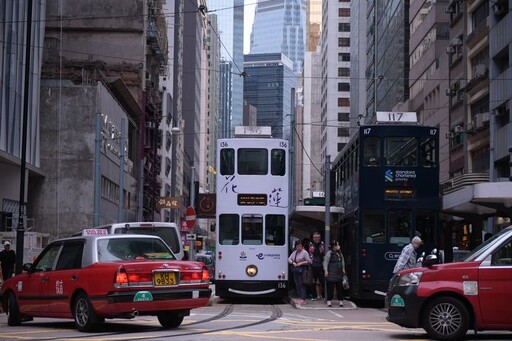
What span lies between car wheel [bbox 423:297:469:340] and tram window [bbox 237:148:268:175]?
14041 mm

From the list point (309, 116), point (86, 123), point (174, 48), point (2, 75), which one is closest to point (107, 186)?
point (86, 123)

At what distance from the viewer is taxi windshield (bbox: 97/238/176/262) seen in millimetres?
14953

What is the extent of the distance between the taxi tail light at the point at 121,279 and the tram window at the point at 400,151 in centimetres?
1244

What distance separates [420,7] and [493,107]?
75.4 ft

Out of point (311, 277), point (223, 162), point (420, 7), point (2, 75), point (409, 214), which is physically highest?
point (420, 7)

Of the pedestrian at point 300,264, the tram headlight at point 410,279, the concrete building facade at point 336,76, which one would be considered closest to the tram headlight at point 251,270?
the pedestrian at point 300,264

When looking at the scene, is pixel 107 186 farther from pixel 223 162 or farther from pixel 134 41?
pixel 223 162

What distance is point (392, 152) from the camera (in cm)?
2520

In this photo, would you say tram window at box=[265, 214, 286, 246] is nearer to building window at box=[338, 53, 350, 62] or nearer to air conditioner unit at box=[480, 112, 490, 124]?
air conditioner unit at box=[480, 112, 490, 124]

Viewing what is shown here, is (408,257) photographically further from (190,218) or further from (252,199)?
(190,218)

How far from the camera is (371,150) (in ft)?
82.8

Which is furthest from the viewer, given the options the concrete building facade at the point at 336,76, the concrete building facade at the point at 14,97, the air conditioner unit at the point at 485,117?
the concrete building facade at the point at 336,76

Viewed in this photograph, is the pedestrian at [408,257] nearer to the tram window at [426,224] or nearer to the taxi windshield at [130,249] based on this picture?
the taxi windshield at [130,249]

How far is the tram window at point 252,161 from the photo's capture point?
27.2 m
